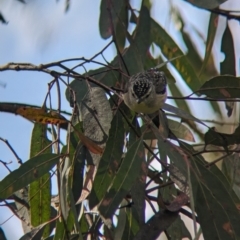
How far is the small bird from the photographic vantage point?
7.14ft

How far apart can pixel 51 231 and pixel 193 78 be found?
942mm

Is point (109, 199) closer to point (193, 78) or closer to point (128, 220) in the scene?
point (128, 220)

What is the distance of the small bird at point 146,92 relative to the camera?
218 cm

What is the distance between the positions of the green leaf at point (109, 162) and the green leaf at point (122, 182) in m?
0.12

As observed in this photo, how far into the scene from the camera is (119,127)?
2.08m

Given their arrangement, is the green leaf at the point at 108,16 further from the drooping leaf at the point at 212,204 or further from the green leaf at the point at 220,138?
the drooping leaf at the point at 212,204

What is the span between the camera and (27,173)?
6.76 ft

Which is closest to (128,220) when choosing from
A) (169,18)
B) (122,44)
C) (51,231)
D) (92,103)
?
(51,231)

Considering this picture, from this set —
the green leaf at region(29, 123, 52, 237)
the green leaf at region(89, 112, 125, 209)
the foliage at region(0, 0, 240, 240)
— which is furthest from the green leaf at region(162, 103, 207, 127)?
the green leaf at region(29, 123, 52, 237)

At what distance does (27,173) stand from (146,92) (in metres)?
0.50

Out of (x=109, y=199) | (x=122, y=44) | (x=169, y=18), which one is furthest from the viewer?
(x=169, y=18)

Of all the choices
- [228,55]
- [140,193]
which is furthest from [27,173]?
[228,55]

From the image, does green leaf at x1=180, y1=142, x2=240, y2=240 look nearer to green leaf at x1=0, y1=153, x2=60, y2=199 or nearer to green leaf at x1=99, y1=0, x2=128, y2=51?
green leaf at x1=0, y1=153, x2=60, y2=199

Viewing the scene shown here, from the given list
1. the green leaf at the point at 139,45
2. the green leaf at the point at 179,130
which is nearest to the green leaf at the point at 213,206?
the green leaf at the point at 179,130
